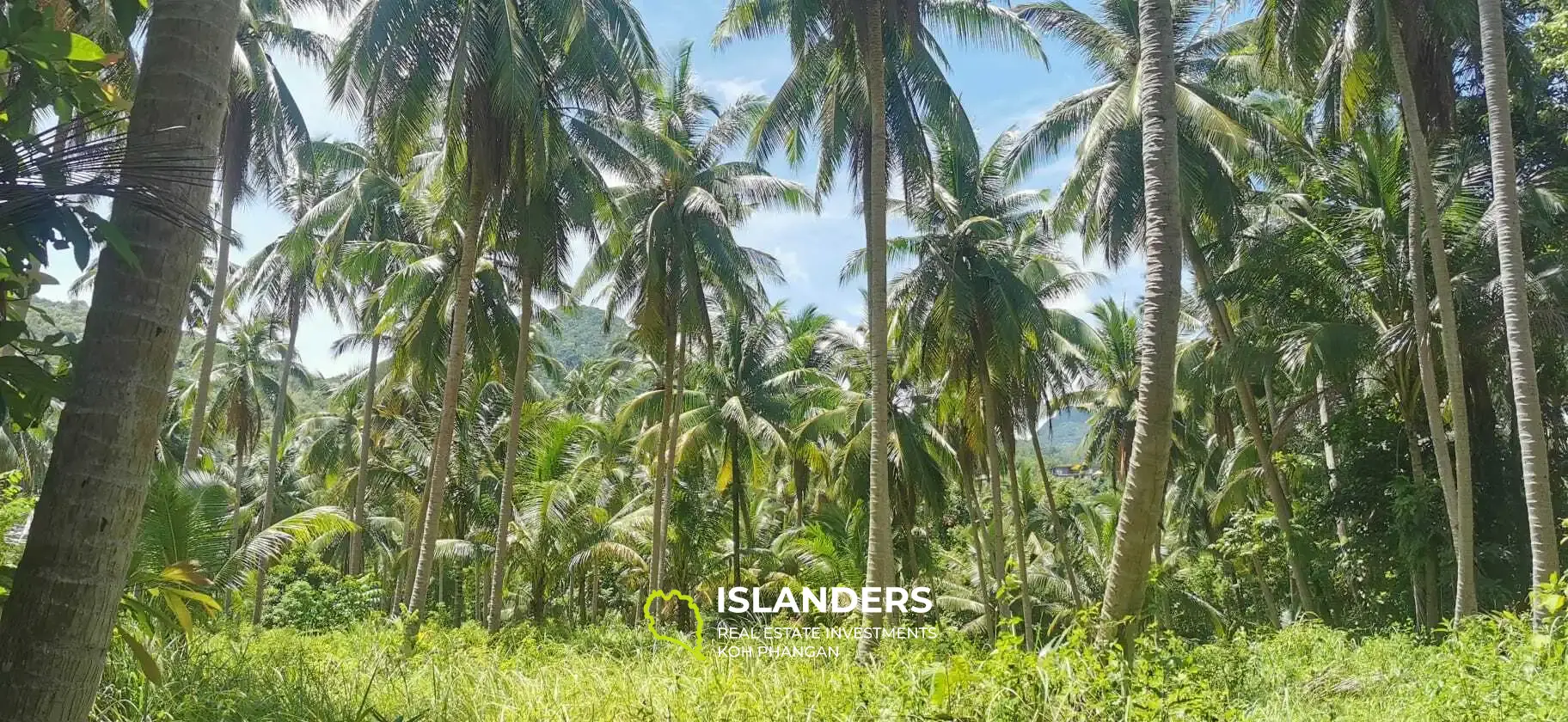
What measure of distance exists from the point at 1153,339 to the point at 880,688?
302 cm

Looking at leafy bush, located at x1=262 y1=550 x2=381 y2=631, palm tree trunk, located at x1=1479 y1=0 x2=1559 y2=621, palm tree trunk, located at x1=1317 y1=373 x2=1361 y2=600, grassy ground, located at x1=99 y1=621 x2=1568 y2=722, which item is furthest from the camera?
leafy bush, located at x1=262 y1=550 x2=381 y2=631

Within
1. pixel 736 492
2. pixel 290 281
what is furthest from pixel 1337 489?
pixel 290 281

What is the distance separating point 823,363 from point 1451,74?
16.6 metres

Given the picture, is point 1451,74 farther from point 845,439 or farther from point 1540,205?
point 845,439

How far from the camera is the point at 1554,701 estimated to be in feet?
16.0

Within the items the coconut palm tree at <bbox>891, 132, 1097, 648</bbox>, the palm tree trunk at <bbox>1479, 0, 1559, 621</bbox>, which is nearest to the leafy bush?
the coconut palm tree at <bbox>891, 132, 1097, 648</bbox>

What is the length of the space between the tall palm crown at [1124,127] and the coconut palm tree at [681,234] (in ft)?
17.1

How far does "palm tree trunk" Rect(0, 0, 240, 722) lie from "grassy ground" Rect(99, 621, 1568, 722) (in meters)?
2.60

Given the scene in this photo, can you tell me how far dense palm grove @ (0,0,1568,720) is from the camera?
306cm

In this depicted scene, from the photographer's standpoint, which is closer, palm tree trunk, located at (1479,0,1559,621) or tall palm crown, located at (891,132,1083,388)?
palm tree trunk, located at (1479,0,1559,621)

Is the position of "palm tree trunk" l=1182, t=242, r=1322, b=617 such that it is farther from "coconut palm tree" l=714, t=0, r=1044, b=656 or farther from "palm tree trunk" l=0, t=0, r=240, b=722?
"palm tree trunk" l=0, t=0, r=240, b=722

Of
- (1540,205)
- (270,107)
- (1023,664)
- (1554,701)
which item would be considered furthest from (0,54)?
(1540,205)

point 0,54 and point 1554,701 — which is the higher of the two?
point 0,54

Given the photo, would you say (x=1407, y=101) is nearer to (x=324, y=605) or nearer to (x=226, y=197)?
(x=226, y=197)
